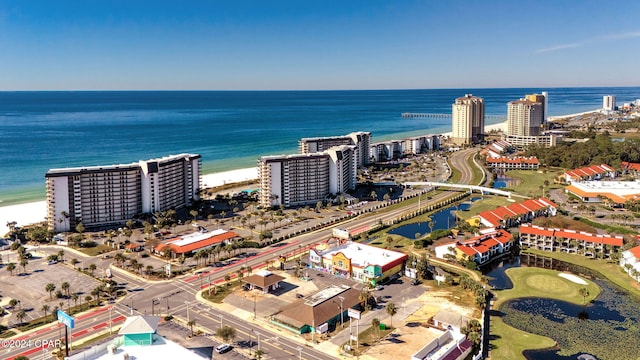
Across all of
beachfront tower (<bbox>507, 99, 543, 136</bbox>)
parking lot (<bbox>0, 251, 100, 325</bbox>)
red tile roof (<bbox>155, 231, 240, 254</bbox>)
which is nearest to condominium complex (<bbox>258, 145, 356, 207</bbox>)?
red tile roof (<bbox>155, 231, 240, 254</bbox>)

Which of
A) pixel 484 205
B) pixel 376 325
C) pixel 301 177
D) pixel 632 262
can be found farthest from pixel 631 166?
pixel 376 325

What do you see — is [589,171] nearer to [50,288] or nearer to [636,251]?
[636,251]

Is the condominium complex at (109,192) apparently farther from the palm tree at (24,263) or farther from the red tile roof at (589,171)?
the red tile roof at (589,171)

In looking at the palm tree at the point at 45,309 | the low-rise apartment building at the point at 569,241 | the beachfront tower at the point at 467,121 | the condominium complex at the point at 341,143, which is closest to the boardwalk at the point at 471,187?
the condominium complex at the point at 341,143

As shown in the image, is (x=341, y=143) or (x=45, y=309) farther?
(x=341, y=143)

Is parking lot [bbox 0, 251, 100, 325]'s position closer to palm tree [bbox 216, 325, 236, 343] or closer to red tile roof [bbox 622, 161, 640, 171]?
palm tree [bbox 216, 325, 236, 343]
